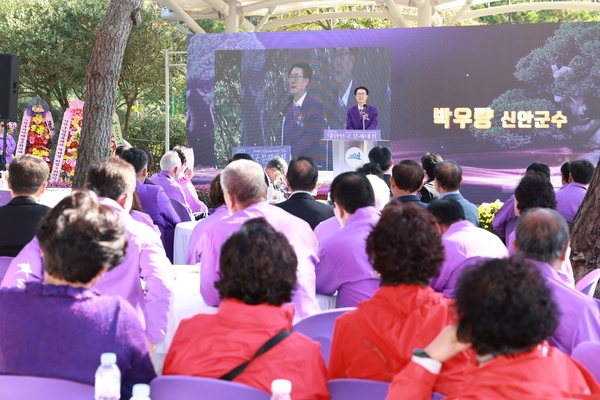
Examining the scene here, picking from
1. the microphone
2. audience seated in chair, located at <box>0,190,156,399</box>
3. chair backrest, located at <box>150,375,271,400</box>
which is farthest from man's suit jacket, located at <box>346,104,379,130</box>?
chair backrest, located at <box>150,375,271,400</box>

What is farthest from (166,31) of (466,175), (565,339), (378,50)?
(565,339)

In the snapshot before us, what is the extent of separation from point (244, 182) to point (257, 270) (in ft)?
5.26

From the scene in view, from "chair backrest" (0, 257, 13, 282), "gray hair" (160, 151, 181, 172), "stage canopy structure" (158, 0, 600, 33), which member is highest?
"stage canopy structure" (158, 0, 600, 33)

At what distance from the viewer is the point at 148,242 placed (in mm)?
3379

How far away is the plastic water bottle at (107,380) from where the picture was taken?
207 centimetres

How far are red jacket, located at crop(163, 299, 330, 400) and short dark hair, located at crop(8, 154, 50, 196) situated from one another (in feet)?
7.38

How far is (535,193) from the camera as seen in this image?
4.63 metres

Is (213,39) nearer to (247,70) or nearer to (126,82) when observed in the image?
(247,70)

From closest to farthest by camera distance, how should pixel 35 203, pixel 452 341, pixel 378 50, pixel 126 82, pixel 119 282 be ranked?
pixel 452 341, pixel 119 282, pixel 35 203, pixel 378 50, pixel 126 82

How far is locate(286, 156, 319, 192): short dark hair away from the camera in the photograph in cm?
530

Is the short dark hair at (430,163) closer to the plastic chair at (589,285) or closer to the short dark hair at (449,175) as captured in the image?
the short dark hair at (449,175)

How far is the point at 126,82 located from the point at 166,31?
1.68 m

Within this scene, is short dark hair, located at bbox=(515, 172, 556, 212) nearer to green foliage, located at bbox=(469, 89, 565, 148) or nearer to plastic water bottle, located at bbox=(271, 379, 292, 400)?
plastic water bottle, located at bbox=(271, 379, 292, 400)

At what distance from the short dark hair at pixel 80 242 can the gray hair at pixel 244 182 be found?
1.51 m
